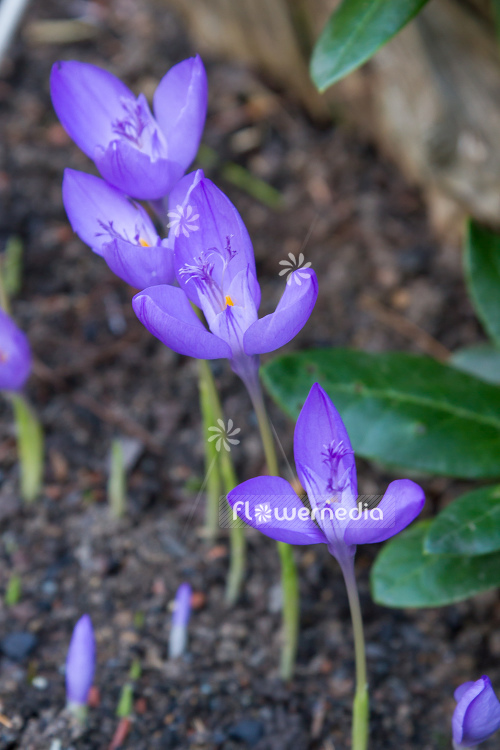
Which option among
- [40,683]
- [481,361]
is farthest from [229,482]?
[481,361]

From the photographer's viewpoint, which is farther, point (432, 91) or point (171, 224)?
point (432, 91)

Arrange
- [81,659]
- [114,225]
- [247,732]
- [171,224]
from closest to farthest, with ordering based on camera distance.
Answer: [171,224]
[114,225]
[81,659]
[247,732]

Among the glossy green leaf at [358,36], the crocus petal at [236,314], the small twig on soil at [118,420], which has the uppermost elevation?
the glossy green leaf at [358,36]

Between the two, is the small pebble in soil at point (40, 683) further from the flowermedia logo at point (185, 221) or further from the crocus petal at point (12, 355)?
the flowermedia logo at point (185, 221)

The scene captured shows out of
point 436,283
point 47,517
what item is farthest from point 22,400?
point 436,283

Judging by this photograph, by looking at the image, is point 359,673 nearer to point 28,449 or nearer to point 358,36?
point 28,449

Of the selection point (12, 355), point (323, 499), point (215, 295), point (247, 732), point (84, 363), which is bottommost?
point (247, 732)

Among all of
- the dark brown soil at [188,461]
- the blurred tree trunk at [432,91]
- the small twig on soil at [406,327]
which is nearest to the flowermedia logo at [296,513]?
the dark brown soil at [188,461]
